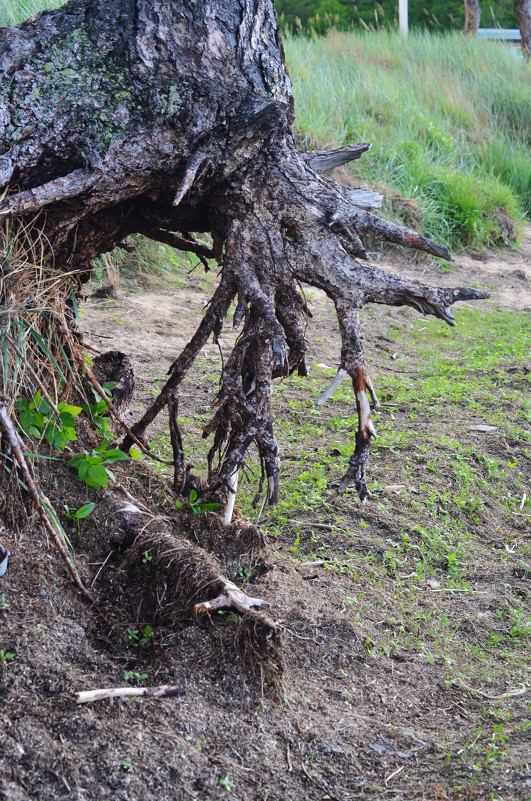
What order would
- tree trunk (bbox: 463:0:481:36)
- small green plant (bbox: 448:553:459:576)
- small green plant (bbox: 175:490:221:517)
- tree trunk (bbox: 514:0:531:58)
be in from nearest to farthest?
small green plant (bbox: 175:490:221:517) < small green plant (bbox: 448:553:459:576) < tree trunk (bbox: 514:0:531:58) < tree trunk (bbox: 463:0:481:36)

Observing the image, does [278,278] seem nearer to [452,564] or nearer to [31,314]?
[31,314]

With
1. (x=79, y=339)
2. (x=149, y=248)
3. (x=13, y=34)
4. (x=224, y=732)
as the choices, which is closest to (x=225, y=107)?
(x=13, y=34)

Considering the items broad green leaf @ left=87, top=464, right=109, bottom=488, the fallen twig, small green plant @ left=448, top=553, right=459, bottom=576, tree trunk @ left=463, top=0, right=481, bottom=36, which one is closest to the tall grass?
tree trunk @ left=463, top=0, right=481, bottom=36

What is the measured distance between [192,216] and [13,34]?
85 centimetres

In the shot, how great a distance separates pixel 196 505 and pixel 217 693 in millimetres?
835

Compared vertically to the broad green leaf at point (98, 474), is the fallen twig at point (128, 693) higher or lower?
lower

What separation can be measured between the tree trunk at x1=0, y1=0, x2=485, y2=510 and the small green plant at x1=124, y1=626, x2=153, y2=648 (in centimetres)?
66

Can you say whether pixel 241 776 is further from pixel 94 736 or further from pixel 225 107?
pixel 225 107

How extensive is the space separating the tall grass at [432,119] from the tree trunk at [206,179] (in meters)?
5.54

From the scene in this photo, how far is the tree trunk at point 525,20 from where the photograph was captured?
13422mm

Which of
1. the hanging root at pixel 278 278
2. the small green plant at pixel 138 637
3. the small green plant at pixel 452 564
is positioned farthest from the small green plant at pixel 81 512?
the small green plant at pixel 452 564

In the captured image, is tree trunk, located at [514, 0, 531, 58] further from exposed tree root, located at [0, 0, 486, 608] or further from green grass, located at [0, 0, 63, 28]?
exposed tree root, located at [0, 0, 486, 608]

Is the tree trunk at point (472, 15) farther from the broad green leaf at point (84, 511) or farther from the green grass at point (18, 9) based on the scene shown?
the broad green leaf at point (84, 511)

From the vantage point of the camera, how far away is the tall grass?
839cm
